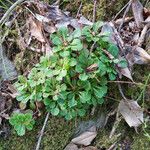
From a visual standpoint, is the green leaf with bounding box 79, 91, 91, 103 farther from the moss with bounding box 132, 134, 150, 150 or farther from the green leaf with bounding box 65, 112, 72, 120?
the moss with bounding box 132, 134, 150, 150

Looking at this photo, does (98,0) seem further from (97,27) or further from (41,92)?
(41,92)

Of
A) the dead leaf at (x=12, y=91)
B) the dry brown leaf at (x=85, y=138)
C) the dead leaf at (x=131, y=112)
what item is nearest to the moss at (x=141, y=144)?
the dead leaf at (x=131, y=112)

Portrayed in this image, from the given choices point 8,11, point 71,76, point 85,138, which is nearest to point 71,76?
point 71,76

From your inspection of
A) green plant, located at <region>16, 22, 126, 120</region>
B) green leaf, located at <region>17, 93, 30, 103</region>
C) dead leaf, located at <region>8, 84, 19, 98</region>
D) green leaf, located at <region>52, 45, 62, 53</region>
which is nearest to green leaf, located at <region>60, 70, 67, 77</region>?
green plant, located at <region>16, 22, 126, 120</region>

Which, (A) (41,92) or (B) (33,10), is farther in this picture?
(B) (33,10)

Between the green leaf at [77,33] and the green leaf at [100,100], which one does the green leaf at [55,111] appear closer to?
the green leaf at [100,100]

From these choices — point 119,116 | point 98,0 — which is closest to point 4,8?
point 98,0
